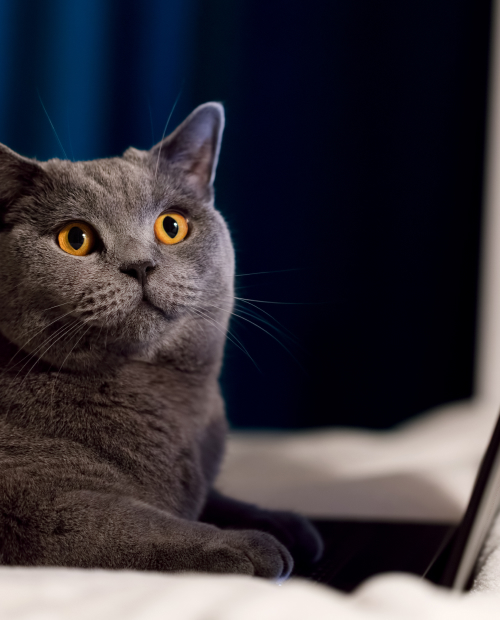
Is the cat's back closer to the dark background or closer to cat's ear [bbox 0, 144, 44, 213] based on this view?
cat's ear [bbox 0, 144, 44, 213]

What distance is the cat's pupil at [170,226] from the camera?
87 cm

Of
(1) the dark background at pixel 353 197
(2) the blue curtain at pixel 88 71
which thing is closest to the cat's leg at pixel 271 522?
(2) the blue curtain at pixel 88 71

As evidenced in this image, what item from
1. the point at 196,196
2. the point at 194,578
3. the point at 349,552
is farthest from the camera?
the point at 196,196

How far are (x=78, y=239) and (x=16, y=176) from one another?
0.44 feet

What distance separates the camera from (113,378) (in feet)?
2.70

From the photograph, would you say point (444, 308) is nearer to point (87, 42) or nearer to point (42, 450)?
point (87, 42)

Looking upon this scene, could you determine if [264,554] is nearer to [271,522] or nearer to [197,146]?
[271,522]

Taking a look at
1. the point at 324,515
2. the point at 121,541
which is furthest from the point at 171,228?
the point at 324,515

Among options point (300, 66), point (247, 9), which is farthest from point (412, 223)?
point (247, 9)

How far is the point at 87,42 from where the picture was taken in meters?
1.71

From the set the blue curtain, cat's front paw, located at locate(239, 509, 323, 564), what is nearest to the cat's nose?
cat's front paw, located at locate(239, 509, 323, 564)

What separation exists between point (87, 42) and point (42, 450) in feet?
4.23

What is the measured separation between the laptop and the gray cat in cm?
5

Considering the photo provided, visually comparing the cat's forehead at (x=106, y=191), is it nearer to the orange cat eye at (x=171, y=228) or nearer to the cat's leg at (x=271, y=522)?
the orange cat eye at (x=171, y=228)
